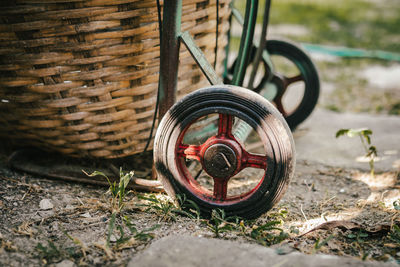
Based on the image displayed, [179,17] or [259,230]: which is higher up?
[179,17]

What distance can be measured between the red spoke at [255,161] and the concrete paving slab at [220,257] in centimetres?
30

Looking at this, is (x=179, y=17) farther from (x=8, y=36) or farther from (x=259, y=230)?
(x=259, y=230)

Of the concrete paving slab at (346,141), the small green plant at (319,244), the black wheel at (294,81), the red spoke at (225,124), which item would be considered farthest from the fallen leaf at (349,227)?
the black wheel at (294,81)

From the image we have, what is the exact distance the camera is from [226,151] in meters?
1.39

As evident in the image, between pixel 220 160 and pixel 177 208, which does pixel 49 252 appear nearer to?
pixel 177 208

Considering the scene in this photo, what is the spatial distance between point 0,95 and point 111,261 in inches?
33.8

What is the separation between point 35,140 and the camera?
177 centimetres

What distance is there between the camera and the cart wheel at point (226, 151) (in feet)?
4.34

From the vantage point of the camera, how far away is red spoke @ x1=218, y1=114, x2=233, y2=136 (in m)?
1.41

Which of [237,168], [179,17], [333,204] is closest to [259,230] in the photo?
[237,168]

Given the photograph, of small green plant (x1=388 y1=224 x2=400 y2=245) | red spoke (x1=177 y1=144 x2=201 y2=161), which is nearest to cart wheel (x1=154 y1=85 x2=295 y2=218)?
red spoke (x1=177 y1=144 x2=201 y2=161)

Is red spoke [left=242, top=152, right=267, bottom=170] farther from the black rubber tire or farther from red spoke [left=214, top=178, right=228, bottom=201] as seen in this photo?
the black rubber tire

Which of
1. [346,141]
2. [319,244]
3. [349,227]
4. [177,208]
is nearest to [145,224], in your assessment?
[177,208]

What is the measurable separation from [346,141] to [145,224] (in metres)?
1.46
